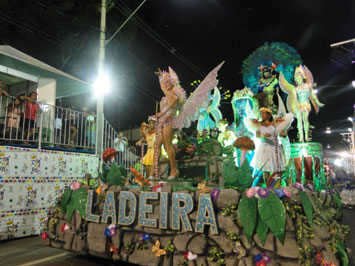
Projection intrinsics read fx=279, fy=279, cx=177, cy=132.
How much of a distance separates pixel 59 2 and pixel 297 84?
11.4m

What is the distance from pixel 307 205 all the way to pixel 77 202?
11.9 ft

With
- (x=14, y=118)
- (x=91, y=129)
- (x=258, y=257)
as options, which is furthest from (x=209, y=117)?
(x=258, y=257)

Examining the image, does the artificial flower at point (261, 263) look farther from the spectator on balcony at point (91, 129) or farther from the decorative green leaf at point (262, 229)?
the spectator on balcony at point (91, 129)

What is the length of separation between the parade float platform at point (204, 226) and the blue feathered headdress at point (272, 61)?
14.9 feet

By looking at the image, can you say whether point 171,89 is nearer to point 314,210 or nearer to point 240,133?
point 314,210

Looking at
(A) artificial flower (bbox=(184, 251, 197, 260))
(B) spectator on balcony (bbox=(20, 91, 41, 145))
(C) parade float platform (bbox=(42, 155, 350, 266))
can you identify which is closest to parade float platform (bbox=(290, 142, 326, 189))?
(C) parade float platform (bbox=(42, 155, 350, 266))

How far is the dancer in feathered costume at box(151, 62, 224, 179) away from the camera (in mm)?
5102

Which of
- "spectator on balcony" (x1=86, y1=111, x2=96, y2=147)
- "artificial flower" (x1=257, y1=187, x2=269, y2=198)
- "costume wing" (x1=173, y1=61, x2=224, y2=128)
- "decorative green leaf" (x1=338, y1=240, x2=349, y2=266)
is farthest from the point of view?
"spectator on balcony" (x1=86, y1=111, x2=96, y2=147)

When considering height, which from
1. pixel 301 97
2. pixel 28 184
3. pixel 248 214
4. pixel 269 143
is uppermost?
pixel 301 97

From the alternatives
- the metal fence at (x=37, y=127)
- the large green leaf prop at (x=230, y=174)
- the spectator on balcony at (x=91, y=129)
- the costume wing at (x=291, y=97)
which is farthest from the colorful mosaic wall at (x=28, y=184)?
the costume wing at (x=291, y=97)

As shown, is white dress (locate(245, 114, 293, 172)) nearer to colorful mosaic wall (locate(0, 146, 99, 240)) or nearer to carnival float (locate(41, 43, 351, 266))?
carnival float (locate(41, 43, 351, 266))

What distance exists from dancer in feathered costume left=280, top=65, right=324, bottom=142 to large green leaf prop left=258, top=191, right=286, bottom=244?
15.6 feet

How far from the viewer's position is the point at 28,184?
660cm

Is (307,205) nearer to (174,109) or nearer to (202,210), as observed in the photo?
(202,210)
